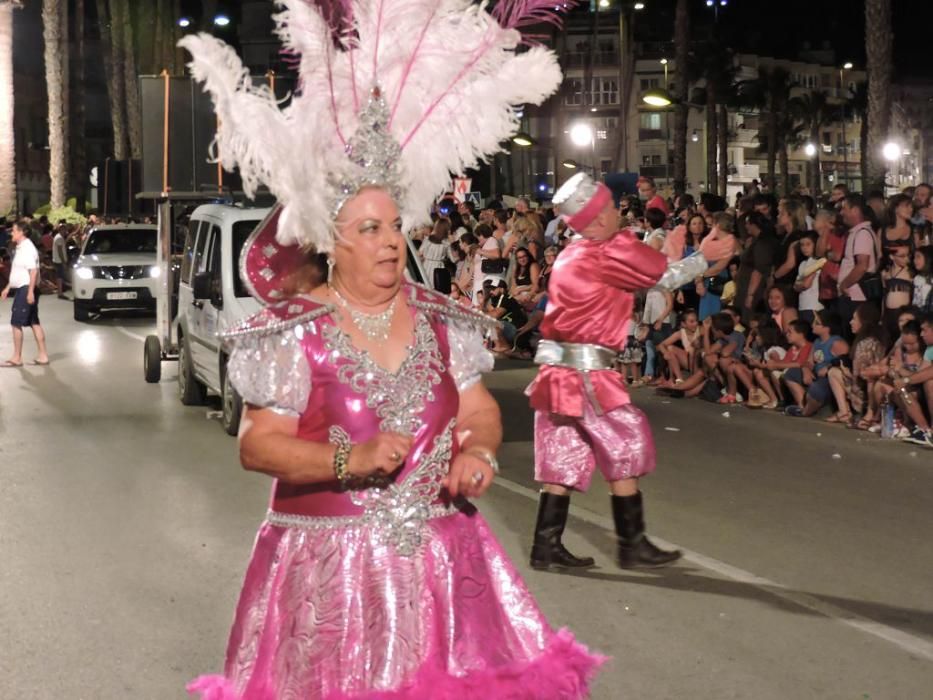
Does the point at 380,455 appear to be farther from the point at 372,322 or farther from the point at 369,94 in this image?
the point at 369,94

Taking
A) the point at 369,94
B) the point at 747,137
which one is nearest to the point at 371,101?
the point at 369,94

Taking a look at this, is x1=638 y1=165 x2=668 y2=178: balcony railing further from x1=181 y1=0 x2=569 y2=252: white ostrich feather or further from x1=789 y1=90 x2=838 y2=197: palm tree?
x1=181 y1=0 x2=569 y2=252: white ostrich feather

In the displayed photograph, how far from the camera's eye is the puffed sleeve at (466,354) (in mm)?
3971

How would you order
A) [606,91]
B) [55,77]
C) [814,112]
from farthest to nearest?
[814,112]
[606,91]
[55,77]

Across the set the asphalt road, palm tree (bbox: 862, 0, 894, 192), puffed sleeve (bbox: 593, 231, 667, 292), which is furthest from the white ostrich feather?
palm tree (bbox: 862, 0, 894, 192)

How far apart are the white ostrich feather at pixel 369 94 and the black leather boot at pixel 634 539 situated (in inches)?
144

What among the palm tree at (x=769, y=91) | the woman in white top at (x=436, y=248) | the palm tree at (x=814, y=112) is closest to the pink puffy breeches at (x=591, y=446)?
the woman in white top at (x=436, y=248)

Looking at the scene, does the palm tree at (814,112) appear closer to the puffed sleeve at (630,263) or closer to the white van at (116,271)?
the white van at (116,271)

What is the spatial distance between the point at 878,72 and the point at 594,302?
1627 centimetres

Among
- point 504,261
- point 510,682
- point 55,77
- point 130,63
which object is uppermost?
point 130,63

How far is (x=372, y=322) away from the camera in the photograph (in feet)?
12.6

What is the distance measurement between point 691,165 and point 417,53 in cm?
11471

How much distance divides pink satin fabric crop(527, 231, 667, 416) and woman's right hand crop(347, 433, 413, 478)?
3555 mm

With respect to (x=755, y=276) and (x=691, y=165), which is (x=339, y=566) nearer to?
(x=755, y=276)
